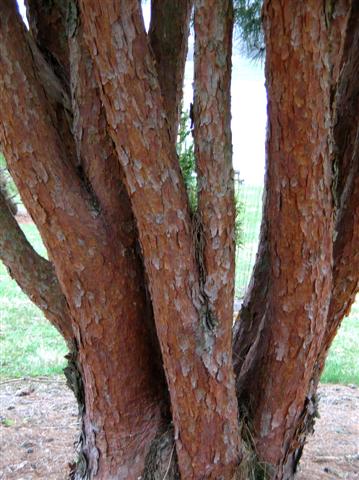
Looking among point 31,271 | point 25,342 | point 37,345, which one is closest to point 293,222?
point 31,271

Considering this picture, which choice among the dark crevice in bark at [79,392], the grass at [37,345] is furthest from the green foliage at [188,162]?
the grass at [37,345]

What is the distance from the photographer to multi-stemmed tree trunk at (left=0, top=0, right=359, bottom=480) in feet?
6.47

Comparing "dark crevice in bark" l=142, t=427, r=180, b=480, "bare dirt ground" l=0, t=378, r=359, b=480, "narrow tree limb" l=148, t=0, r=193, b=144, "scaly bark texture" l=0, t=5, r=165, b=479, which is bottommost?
"bare dirt ground" l=0, t=378, r=359, b=480

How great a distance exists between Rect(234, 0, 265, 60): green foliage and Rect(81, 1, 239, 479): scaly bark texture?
4.53ft

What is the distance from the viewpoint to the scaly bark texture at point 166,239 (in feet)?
6.33

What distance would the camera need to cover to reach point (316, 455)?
3605 mm

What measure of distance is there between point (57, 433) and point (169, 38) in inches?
103

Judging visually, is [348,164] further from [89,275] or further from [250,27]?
[250,27]

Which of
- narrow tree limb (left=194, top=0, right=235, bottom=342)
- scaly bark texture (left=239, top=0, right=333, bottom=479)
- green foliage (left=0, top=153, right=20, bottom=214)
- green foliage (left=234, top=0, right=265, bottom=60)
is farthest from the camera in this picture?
green foliage (left=0, top=153, right=20, bottom=214)

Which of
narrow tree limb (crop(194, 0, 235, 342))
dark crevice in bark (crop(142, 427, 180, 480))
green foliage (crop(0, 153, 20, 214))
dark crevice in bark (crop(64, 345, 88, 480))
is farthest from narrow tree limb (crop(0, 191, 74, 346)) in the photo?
narrow tree limb (crop(194, 0, 235, 342))

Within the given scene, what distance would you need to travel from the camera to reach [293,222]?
2.11 metres

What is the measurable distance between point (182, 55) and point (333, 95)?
0.77 meters

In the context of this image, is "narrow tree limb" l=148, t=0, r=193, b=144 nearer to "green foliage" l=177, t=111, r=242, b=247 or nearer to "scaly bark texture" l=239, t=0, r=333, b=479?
"green foliage" l=177, t=111, r=242, b=247

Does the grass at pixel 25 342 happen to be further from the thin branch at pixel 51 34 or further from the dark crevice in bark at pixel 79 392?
the thin branch at pixel 51 34
